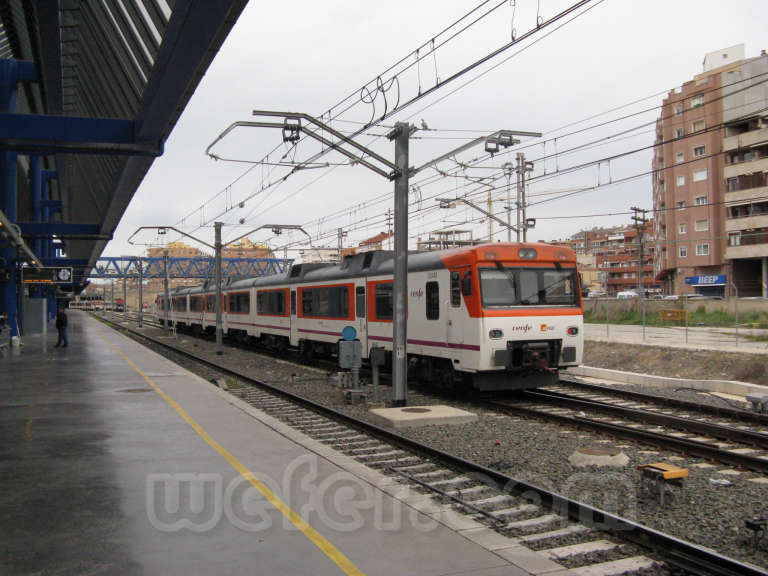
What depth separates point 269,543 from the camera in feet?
16.2

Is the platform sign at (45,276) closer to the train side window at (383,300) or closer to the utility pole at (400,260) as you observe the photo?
the train side window at (383,300)

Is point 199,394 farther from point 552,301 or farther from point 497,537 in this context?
point 497,537

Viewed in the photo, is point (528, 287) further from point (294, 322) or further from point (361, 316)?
point (294, 322)

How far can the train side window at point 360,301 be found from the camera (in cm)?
1727

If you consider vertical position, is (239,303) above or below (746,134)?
below

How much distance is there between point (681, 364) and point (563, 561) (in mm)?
16020

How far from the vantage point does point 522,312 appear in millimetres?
12734

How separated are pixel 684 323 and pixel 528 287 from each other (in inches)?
864

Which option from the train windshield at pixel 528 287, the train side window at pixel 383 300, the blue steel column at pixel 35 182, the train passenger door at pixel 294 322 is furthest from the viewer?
the blue steel column at pixel 35 182

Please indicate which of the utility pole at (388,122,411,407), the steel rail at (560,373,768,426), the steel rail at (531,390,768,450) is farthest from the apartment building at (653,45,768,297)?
the utility pole at (388,122,411,407)

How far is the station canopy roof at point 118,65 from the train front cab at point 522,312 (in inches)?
245

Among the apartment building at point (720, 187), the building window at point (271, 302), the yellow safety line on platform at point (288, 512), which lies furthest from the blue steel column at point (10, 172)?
the apartment building at point (720, 187)

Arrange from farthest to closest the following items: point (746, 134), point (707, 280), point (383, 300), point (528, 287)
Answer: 1. point (707, 280)
2. point (746, 134)
3. point (383, 300)
4. point (528, 287)

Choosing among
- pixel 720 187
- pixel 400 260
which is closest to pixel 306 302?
pixel 400 260
